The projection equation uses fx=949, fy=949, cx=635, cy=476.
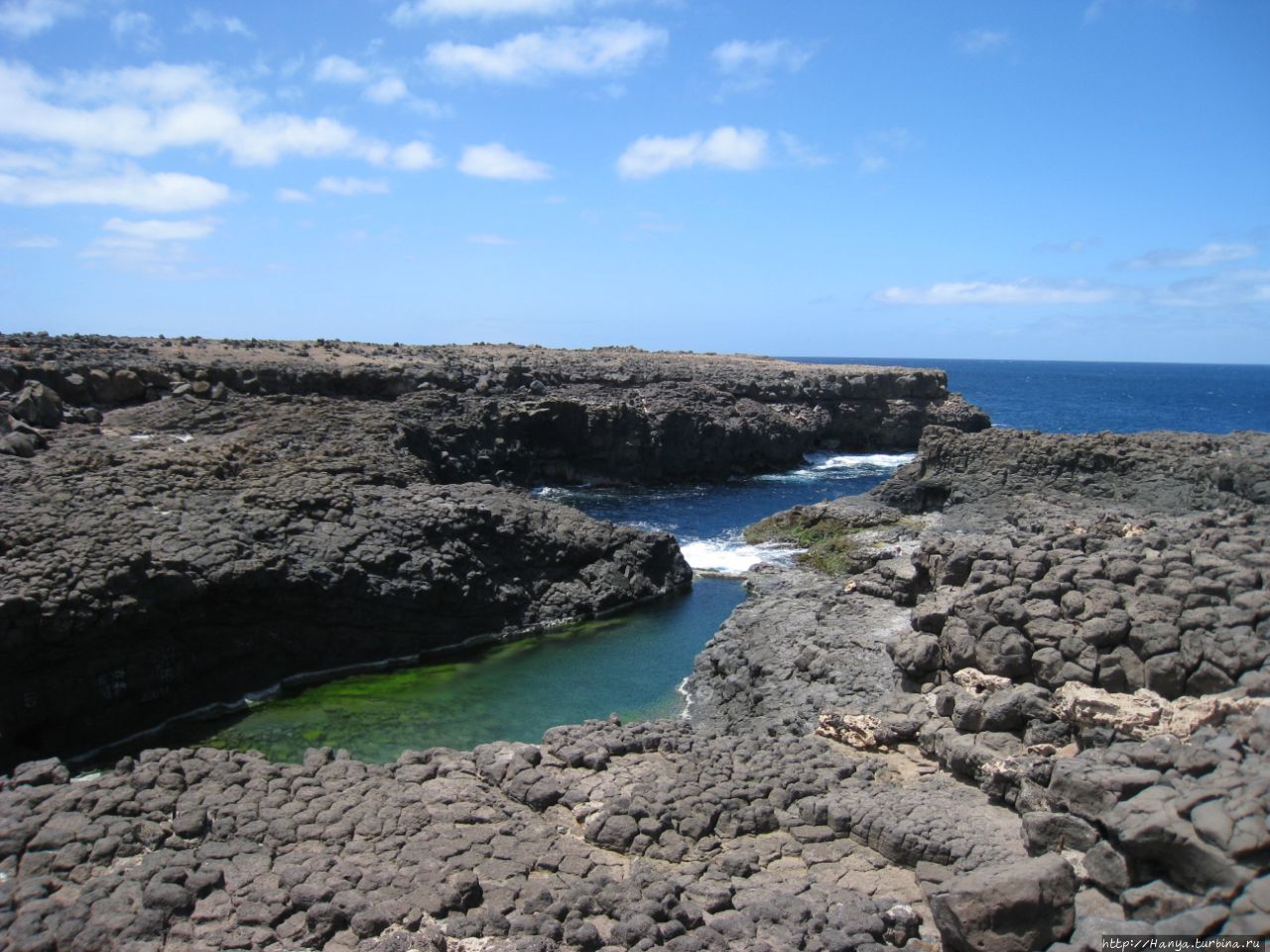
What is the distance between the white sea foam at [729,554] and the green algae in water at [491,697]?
21.0ft

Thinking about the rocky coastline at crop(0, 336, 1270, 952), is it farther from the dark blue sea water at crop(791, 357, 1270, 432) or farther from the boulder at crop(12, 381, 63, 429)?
the dark blue sea water at crop(791, 357, 1270, 432)

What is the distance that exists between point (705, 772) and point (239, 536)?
49.4ft

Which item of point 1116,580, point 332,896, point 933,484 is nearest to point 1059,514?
point 933,484

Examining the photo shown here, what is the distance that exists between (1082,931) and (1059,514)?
80.9 feet

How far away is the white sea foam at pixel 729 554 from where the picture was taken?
3506 cm

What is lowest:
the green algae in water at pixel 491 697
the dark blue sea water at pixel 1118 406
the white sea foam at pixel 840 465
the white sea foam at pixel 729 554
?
the green algae in water at pixel 491 697

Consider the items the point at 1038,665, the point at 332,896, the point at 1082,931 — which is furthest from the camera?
the point at 1038,665

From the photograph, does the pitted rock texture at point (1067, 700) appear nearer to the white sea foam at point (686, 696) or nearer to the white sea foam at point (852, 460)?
the white sea foam at point (686, 696)

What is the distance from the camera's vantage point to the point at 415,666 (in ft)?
82.5

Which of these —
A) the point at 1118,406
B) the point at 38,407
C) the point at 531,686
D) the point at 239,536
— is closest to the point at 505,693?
the point at 531,686

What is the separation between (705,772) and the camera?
566 inches

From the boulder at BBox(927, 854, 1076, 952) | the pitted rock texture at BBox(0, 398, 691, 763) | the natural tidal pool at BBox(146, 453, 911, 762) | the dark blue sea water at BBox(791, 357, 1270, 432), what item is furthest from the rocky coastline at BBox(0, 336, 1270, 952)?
the dark blue sea water at BBox(791, 357, 1270, 432)

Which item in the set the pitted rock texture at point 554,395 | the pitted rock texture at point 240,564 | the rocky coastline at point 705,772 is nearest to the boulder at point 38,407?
the rocky coastline at point 705,772

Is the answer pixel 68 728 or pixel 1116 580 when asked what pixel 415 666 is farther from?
pixel 1116 580
